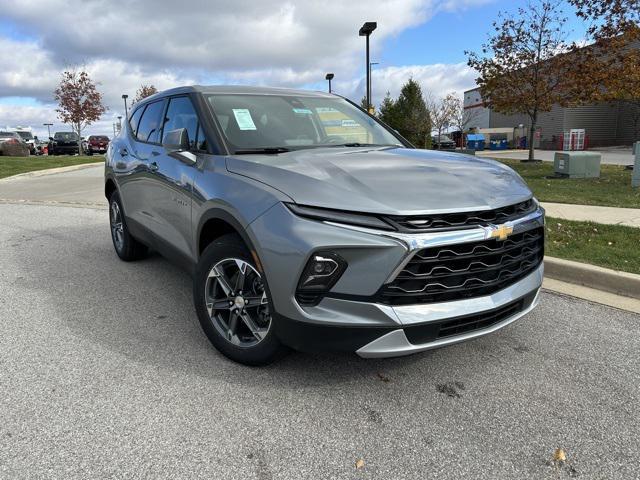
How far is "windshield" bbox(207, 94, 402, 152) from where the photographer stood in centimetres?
358

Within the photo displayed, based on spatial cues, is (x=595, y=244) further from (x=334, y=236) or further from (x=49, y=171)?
(x=49, y=171)

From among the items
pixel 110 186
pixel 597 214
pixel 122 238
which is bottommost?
pixel 597 214

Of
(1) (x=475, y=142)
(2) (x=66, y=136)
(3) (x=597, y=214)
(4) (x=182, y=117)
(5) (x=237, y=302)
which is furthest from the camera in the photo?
(1) (x=475, y=142)

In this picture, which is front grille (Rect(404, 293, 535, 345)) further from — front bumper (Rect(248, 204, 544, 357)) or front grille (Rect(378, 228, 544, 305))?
front grille (Rect(378, 228, 544, 305))

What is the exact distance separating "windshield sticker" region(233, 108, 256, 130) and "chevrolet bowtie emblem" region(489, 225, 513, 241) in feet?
6.09

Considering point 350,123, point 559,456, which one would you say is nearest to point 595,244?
point 350,123

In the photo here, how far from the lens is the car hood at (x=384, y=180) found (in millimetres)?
2564

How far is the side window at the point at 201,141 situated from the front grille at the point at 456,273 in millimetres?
1790

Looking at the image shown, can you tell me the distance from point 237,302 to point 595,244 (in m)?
4.49

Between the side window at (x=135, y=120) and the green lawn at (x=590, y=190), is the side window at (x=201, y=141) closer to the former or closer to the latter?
the side window at (x=135, y=120)

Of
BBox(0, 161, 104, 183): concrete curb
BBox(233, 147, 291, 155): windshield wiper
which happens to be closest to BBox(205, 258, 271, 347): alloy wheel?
BBox(233, 147, 291, 155): windshield wiper

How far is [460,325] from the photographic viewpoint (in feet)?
8.71

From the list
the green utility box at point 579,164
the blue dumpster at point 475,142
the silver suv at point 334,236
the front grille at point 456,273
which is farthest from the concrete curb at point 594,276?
the blue dumpster at point 475,142

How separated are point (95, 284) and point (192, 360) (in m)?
2.20
